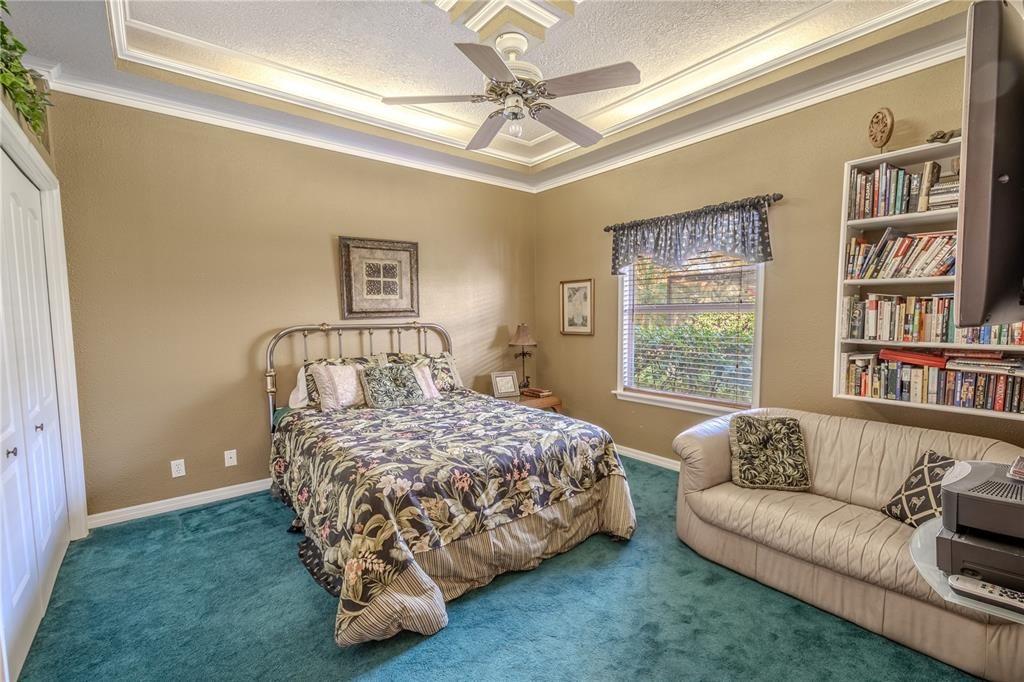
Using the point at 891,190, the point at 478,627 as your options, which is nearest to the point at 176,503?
the point at 478,627

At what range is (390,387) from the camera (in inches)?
139

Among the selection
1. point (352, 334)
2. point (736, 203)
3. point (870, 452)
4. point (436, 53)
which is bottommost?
point (870, 452)

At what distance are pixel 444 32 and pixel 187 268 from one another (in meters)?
2.38

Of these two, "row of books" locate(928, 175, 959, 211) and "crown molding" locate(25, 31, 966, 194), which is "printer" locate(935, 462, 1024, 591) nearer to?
"row of books" locate(928, 175, 959, 211)

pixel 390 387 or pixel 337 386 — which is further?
pixel 390 387

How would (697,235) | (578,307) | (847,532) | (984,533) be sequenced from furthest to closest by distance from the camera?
(578,307) → (697,235) → (847,532) → (984,533)

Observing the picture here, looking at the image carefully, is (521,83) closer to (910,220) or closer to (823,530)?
(910,220)

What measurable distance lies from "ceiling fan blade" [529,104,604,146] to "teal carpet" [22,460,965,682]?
97.6 inches

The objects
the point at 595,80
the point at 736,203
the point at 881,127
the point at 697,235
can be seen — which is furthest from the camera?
the point at 697,235

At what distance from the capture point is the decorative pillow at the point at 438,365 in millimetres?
3941

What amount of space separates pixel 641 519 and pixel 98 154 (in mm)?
4240

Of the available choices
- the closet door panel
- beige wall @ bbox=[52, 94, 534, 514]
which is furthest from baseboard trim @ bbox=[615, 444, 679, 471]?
the closet door panel

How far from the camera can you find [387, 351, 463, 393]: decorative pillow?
155 inches

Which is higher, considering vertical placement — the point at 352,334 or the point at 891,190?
the point at 891,190
